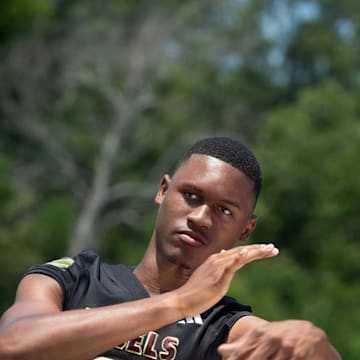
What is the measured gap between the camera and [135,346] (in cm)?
251

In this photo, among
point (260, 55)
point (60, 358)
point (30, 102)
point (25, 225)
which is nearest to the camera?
point (60, 358)

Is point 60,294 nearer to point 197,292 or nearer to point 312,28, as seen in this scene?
point 197,292

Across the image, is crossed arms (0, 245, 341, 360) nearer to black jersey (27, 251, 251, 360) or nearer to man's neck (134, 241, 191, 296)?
black jersey (27, 251, 251, 360)

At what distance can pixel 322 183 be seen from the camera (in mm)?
23328

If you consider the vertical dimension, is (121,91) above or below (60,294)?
below

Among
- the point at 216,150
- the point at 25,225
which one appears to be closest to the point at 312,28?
the point at 25,225

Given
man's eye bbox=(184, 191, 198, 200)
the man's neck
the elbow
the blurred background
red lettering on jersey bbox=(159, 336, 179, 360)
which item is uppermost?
man's eye bbox=(184, 191, 198, 200)

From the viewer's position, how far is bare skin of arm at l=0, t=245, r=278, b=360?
2221mm

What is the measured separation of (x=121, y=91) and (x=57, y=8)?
2835 mm

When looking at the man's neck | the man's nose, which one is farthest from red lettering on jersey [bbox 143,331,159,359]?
the man's nose

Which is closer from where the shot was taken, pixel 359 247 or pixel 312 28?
pixel 359 247

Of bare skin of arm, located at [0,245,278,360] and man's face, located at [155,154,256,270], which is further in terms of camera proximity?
man's face, located at [155,154,256,270]

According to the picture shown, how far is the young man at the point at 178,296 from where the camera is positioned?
2.24 metres

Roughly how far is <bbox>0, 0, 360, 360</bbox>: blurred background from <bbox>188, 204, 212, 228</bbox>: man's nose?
1725 centimetres
